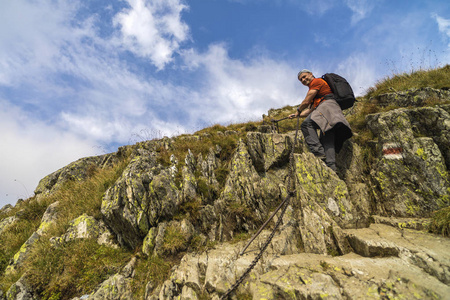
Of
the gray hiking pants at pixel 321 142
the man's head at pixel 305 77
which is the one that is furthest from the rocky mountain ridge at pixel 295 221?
the man's head at pixel 305 77

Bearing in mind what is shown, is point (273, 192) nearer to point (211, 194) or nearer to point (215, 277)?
point (211, 194)

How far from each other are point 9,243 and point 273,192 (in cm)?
1078

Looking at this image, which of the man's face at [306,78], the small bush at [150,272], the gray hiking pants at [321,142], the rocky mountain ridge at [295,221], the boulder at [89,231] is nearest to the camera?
the rocky mountain ridge at [295,221]

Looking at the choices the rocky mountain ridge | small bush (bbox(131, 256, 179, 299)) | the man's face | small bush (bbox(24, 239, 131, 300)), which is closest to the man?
the man's face

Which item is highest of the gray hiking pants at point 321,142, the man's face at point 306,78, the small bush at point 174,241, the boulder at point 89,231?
the man's face at point 306,78

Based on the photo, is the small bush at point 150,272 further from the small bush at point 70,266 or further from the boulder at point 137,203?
the boulder at point 137,203

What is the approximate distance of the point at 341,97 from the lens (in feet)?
22.6

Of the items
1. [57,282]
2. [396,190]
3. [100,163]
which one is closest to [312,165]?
[396,190]

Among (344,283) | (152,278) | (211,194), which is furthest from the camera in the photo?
(211,194)

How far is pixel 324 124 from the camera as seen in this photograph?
6566mm

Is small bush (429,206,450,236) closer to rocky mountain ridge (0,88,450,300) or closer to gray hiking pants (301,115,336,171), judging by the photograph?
rocky mountain ridge (0,88,450,300)

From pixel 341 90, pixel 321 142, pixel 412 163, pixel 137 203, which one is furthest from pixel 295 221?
pixel 137 203

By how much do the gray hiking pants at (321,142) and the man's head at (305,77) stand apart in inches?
68.6

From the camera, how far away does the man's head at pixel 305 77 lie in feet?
25.2
